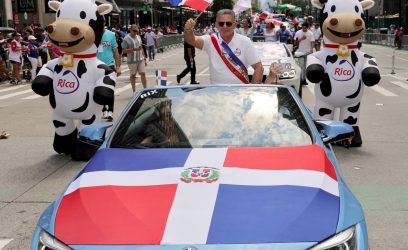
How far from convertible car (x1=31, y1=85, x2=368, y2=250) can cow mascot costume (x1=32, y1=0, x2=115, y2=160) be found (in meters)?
3.31

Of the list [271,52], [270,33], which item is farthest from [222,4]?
[271,52]

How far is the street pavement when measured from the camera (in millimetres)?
5164

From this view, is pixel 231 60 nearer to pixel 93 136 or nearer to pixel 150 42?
pixel 93 136

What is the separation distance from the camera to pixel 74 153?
26.4ft

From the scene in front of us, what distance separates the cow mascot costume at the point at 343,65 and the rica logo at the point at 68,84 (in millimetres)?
3407

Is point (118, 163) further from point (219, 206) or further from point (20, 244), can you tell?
point (20, 244)

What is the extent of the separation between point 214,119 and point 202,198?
3.98 feet

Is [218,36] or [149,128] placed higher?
[218,36]

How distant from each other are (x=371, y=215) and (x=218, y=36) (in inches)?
116

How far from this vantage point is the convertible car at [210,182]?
2852mm

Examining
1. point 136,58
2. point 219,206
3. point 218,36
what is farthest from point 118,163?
point 136,58

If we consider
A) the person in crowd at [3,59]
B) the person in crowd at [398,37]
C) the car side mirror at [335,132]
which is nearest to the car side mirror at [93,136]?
the car side mirror at [335,132]

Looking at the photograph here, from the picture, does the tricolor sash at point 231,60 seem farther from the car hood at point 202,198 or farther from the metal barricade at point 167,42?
the metal barricade at point 167,42

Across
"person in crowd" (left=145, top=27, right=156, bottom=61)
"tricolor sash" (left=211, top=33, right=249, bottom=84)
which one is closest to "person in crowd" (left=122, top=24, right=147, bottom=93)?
"tricolor sash" (left=211, top=33, right=249, bottom=84)
